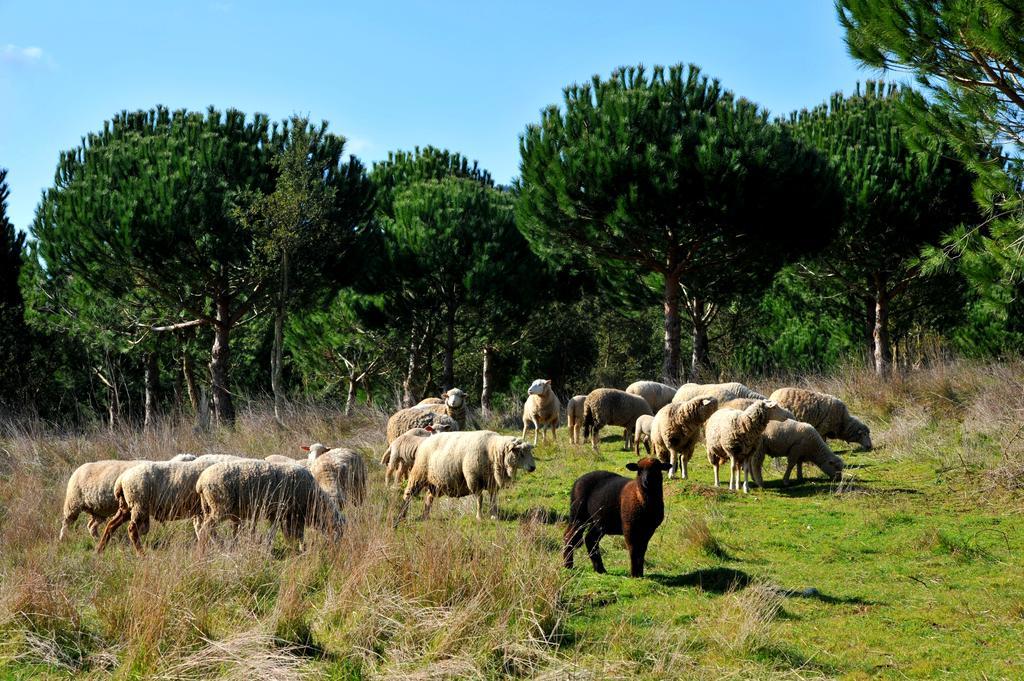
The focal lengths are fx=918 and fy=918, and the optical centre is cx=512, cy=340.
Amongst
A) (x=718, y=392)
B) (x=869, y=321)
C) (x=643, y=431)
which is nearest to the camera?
(x=643, y=431)

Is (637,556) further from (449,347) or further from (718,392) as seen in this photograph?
(449,347)

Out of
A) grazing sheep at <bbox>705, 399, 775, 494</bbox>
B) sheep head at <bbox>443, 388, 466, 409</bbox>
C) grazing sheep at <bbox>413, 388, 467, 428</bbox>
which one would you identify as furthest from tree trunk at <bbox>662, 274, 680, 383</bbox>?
grazing sheep at <bbox>705, 399, 775, 494</bbox>

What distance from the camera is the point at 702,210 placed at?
22.6 meters

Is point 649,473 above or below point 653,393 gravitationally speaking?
below

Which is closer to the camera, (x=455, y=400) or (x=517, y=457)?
(x=517, y=457)

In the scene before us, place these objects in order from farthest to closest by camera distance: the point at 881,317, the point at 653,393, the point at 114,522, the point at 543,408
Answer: the point at 881,317
the point at 653,393
the point at 543,408
the point at 114,522

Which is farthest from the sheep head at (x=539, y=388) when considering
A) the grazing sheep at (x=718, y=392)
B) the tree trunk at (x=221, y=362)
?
the tree trunk at (x=221, y=362)

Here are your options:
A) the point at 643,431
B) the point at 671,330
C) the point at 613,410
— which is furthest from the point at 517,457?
the point at 671,330

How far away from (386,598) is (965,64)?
1039cm

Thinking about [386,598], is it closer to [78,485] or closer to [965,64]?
[78,485]

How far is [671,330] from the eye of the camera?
995 inches

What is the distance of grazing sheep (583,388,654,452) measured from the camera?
16.8 metres

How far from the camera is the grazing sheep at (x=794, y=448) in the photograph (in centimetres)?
1303

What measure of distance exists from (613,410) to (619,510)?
27.8 feet
